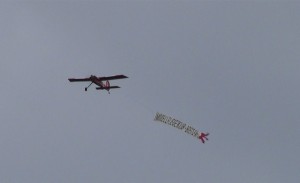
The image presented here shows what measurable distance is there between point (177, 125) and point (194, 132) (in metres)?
5.21

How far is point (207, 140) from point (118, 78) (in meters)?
32.8

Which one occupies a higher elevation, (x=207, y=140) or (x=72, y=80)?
(x=72, y=80)

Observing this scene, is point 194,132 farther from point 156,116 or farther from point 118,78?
point 118,78

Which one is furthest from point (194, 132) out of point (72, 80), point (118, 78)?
point (72, 80)

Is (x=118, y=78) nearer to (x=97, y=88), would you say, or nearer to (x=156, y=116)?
(x=97, y=88)

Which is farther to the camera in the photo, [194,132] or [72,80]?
[72,80]

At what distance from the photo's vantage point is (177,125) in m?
128

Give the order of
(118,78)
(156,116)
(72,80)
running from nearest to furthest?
(156,116), (118,78), (72,80)

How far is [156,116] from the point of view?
12594 centimetres

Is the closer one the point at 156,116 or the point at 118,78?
the point at 156,116

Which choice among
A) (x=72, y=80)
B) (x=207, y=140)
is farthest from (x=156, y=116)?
(x=72, y=80)

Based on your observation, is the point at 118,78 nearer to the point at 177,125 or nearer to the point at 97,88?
the point at 97,88

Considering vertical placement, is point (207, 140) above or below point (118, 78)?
below

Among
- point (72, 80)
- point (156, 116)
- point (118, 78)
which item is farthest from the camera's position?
point (72, 80)
